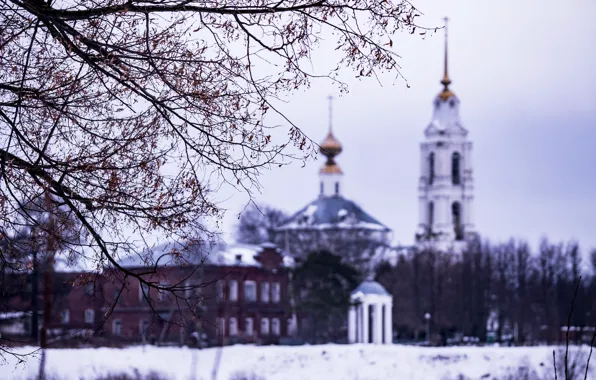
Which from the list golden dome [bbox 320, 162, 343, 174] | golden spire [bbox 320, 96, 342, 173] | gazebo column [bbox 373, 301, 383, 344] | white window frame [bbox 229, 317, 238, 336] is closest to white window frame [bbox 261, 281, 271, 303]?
white window frame [bbox 229, 317, 238, 336]

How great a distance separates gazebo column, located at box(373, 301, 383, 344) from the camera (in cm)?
4847

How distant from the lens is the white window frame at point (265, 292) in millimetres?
58000

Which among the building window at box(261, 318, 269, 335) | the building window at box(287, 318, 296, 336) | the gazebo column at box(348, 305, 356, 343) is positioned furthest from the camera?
A: the building window at box(287, 318, 296, 336)

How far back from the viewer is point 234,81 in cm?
850

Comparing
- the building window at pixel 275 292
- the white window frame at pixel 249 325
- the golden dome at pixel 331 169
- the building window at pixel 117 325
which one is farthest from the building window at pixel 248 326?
the golden dome at pixel 331 169

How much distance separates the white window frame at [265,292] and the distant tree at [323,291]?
5.27 metres

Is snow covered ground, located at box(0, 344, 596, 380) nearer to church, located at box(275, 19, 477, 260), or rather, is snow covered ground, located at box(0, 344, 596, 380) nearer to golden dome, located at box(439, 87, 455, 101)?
church, located at box(275, 19, 477, 260)

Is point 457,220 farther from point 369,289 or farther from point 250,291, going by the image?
point 369,289

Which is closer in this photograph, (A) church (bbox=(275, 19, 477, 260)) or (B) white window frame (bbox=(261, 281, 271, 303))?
(B) white window frame (bbox=(261, 281, 271, 303))

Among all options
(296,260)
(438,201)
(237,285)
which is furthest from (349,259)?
(438,201)

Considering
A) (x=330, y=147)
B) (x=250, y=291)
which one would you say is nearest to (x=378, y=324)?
(x=250, y=291)

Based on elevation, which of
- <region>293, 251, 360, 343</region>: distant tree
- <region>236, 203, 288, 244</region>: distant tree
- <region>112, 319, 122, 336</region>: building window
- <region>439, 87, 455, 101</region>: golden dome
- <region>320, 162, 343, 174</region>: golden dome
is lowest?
<region>112, 319, 122, 336</region>: building window

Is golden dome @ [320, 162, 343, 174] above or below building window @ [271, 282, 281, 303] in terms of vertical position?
above

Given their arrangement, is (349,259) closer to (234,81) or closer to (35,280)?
(35,280)
